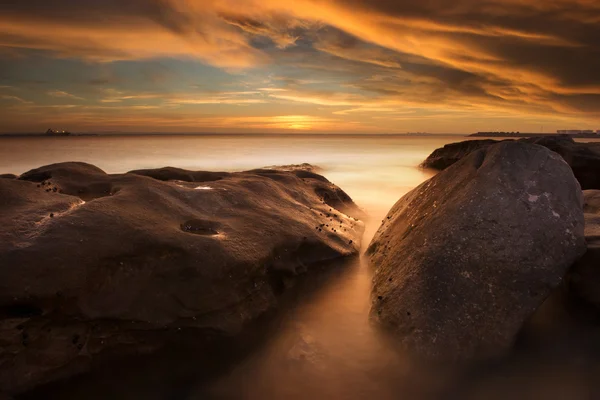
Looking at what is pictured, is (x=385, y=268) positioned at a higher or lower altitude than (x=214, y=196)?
lower

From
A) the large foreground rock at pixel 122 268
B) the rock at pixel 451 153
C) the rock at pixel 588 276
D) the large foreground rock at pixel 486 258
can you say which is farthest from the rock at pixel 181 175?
the rock at pixel 451 153

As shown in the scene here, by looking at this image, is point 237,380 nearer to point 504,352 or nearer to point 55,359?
point 55,359

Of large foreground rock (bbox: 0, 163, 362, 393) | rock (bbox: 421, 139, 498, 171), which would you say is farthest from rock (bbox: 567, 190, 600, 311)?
rock (bbox: 421, 139, 498, 171)

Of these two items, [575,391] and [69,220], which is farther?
[69,220]

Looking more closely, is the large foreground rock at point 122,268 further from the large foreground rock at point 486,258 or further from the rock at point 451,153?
the rock at point 451,153

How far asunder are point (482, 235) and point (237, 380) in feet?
10.8

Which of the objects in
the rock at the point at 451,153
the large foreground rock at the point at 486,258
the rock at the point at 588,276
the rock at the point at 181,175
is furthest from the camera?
the rock at the point at 451,153

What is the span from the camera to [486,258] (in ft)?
14.7

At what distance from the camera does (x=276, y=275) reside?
18.3ft

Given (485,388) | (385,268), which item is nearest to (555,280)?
(485,388)

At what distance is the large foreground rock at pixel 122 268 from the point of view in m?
3.72

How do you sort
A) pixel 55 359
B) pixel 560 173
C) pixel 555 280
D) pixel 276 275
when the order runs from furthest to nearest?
1. pixel 276 275
2. pixel 560 173
3. pixel 555 280
4. pixel 55 359

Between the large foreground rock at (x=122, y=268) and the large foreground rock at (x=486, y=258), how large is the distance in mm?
1816

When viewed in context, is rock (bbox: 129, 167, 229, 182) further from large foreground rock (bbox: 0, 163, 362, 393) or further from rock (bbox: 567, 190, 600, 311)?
rock (bbox: 567, 190, 600, 311)
